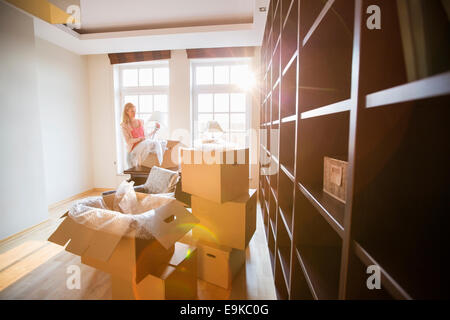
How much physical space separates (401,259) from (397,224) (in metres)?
0.11

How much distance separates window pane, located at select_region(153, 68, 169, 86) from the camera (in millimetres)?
4297

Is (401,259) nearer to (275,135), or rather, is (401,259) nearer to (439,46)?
(439,46)

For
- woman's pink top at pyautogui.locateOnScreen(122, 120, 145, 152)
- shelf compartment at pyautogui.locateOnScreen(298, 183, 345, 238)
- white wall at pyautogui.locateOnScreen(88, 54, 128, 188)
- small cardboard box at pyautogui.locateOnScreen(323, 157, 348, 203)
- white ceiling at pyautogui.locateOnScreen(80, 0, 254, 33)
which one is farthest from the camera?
white wall at pyautogui.locateOnScreen(88, 54, 128, 188)

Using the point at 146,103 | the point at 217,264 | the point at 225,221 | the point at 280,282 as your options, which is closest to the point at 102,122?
the point at 146,103

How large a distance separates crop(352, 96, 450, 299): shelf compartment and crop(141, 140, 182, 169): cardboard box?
292 cm

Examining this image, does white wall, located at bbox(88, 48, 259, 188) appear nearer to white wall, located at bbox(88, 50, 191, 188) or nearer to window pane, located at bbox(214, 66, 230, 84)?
white wall, located at bbox(88, 50, 191, 188)

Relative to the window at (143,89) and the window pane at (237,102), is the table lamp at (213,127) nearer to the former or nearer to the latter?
the window pane at (237,102)

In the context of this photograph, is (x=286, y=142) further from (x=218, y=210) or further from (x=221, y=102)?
(x=221, y=102)

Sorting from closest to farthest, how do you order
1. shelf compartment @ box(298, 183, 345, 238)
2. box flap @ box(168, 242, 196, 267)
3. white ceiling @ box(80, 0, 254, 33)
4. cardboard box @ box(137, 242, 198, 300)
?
shelf compartment @ box(298, 183, 345, 238), cardboard box @ box(137, 242, 198, 300), box flap @ box(168, 242, 196, 267), white ceiling @ box(80, 0, 254, 33)

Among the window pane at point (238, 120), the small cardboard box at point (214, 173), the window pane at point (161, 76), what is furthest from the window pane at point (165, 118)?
the small cardboard box at point (214, 173)

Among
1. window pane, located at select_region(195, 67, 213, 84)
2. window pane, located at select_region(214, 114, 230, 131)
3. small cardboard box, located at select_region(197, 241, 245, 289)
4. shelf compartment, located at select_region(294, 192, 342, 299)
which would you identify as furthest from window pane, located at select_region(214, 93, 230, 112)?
shelf compartment, located at select_region(294, 192, 342, 299)

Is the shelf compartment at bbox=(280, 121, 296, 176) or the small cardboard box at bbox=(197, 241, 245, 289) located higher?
the shelf compartment at bbox=(280, 121, 296, 176)

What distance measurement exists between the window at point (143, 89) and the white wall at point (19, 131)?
1.67 m

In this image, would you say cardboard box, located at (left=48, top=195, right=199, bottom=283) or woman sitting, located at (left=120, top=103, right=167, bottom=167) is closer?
cardboard box, located at (left=48, top=195, right=199, bottom=283)
